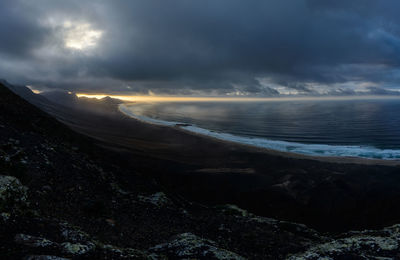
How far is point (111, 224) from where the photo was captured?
17.6 metres

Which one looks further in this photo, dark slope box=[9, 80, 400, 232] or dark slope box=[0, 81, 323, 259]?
dark slope box=[9, 80, 400, 232]

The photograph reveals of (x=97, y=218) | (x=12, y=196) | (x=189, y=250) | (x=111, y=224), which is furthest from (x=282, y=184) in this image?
(x=12, y=196)

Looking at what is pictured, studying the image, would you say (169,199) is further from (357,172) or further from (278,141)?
(278,141)

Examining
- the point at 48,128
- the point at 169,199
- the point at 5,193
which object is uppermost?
the point at 48,128

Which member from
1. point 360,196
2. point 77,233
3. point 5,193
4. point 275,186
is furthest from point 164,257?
point 360,196

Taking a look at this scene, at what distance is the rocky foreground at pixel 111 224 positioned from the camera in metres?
11.8

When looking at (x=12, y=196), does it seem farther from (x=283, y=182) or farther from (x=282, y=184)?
(x=283, y=182)

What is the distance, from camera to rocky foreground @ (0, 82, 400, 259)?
38.6 ft

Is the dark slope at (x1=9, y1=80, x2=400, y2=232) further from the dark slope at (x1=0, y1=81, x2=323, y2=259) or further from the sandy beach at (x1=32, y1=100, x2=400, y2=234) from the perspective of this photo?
the dark slope at (x1=0, y1=81, x2=323, y2=259)

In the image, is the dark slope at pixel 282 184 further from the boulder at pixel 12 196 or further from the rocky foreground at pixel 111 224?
the boulder at pixel 12 196

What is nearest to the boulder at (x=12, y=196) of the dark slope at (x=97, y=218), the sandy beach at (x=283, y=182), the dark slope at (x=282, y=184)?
the dark slope at (x=97, y=218)

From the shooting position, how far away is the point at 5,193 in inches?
524

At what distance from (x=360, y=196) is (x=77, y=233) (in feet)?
130

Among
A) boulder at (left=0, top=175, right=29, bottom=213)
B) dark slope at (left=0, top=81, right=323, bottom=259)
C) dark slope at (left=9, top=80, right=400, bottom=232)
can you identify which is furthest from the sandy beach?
boulder at (left=0, top=175, right=29, bottom=213)
